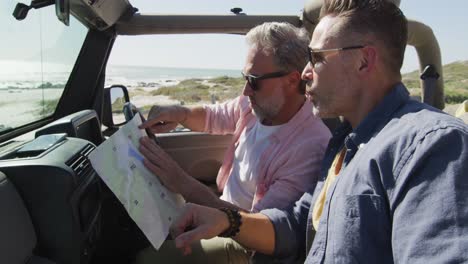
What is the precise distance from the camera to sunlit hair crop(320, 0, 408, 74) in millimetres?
1390

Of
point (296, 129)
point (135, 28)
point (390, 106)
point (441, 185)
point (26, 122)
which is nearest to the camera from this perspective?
point (441, 185)

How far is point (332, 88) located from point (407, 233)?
579 millimetres

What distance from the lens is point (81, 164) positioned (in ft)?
5.38

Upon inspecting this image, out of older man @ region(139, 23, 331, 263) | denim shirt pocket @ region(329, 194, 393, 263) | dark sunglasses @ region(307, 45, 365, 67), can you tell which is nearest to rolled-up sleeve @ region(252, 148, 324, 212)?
older man @ region(139, 23, 331, 263)

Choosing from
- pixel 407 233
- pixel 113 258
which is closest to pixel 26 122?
pixel 113 258

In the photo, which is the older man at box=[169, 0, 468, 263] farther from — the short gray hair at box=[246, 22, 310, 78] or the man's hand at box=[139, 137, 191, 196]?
the short gray hair at box=[246, 22, 310, 78]

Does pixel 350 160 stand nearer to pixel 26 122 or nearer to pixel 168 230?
pixel 168 230

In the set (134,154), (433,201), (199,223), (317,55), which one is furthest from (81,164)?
(433,201)

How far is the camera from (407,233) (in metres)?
1.06

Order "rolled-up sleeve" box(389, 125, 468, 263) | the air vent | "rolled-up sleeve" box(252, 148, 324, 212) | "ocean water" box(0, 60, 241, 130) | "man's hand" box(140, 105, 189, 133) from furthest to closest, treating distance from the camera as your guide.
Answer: "man's hand" box(140, 105, 189, 133) → "ocean water" box(0, 60, 241, 130) → "rolled-up sleeve" box(252, 148, 324, 212) → the air vent → "rolled-up sleeve" box(389, 125, 468, 263)

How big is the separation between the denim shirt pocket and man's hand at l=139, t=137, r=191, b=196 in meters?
0.72

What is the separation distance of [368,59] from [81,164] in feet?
3.46

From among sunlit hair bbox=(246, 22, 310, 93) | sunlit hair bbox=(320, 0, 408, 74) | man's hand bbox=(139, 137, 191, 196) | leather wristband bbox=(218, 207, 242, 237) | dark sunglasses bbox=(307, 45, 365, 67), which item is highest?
sunlit hair bbox=(320, 0, 408, 74)

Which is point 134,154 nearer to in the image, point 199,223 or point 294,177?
point 199,223
